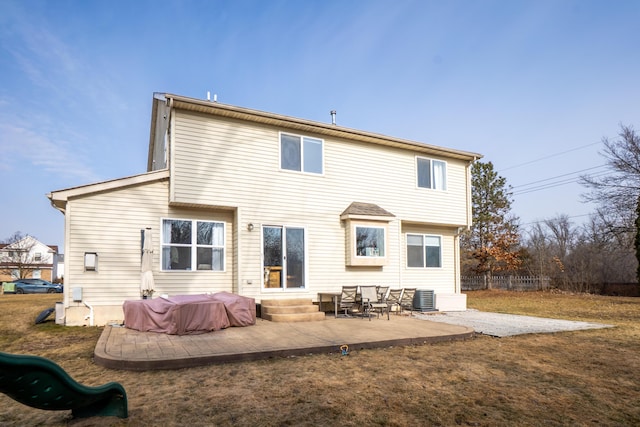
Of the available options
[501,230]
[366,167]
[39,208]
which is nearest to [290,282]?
[366,167]

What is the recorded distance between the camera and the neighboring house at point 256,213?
1020cm

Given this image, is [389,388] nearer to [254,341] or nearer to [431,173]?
[254,341]

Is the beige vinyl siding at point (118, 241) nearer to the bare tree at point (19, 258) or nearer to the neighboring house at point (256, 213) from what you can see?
the neighboring house at point (256, 213)

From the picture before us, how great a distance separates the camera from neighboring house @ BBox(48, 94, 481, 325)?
10.2m

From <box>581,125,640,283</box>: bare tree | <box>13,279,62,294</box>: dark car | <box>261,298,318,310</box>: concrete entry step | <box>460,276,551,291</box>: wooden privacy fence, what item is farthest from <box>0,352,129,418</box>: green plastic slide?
<box>13,279,62,294</box>: dark car

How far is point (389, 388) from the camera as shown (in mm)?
4902

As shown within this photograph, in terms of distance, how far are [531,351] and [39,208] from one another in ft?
143

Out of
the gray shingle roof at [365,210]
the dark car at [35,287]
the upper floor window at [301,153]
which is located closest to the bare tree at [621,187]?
the gray shingle roof at [365,210]

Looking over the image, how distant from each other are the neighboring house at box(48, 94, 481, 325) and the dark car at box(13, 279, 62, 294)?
2633 centimetres

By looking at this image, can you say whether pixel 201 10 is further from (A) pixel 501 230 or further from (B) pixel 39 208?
(B) pixel 39 208

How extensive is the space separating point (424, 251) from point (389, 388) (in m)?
10.5

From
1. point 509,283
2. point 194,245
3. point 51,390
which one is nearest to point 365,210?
point 194,245

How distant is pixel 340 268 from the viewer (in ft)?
41.9

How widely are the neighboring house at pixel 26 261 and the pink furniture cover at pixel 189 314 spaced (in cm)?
4449
